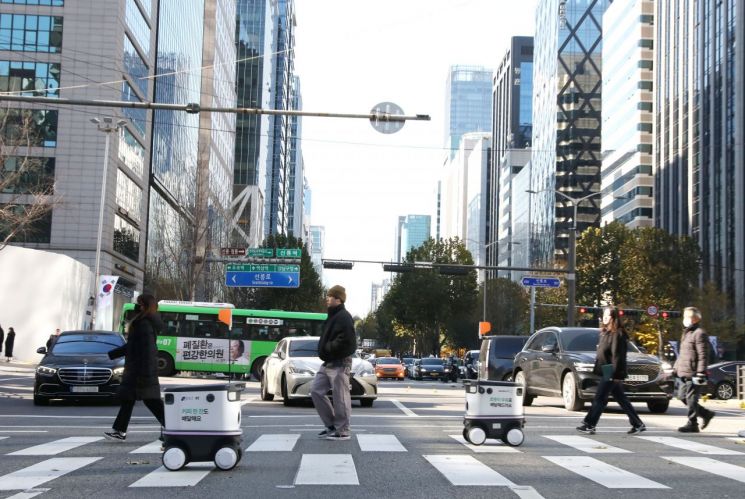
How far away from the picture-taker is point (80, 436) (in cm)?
1248

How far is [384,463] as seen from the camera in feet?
31.1

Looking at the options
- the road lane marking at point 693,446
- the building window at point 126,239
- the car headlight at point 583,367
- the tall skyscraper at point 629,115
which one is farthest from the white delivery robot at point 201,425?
the tall skyscraper at point 629,115

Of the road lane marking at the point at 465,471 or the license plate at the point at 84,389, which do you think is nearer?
the road lane marking at the point at 465,471

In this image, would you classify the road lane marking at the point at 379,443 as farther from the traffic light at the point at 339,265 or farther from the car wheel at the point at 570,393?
the traffic light at the point at 339,265

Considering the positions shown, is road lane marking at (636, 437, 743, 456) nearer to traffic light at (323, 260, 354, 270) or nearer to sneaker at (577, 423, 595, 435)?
sneaker at (577, 423, 595, 435)

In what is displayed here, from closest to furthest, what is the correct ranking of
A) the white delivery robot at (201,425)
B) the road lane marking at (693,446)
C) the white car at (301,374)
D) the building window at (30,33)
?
1. the white delivery robot at (201,425)
2. the road lane marking at (693,446)
3. the white car at (301,374)
4. the building window at (30,33)

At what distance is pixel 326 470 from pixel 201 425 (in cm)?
116

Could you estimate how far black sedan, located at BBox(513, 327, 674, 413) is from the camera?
18.5m

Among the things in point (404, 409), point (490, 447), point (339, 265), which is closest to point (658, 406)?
point (404, 409)

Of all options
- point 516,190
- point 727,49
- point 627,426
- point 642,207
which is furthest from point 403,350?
point 627,426

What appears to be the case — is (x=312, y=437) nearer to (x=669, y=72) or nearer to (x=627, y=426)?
(x=627, y=426)

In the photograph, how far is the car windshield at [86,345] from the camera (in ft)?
A: 65.4

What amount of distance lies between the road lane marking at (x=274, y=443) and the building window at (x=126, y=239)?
48.5 meters

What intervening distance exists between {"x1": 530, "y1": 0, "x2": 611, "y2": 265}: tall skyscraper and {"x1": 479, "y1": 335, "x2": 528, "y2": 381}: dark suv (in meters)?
101
